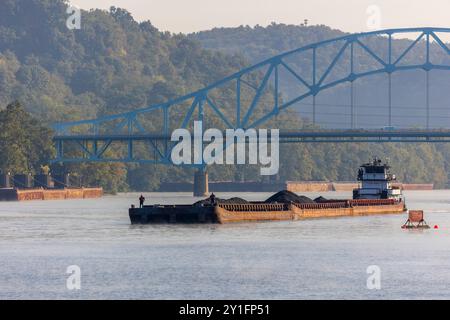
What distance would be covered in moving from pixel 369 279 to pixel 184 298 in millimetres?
11514

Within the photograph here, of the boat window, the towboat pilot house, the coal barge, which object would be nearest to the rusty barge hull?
the coal barge

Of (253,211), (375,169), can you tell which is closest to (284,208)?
(253,211)

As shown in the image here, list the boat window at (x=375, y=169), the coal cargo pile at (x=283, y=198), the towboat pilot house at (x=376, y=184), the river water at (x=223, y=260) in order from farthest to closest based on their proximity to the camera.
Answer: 1. the towboat pilot house at (x=376, y=184)
2. the boat window at (x=375, y=169)
3. the coal cargo pile at (x=283, y=198)
4. the river water at (x=223, y=260)

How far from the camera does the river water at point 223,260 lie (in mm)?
67938

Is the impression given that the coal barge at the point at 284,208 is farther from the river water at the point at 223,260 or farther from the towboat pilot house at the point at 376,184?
the river water at the point at 223,260

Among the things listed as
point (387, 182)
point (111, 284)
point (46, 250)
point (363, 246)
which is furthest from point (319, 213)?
point (111, 284)

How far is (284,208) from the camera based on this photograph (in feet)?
440

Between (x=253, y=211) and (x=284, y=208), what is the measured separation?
256 inches

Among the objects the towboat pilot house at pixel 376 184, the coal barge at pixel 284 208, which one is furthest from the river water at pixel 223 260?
the towboat pilot house at pixel 376 184

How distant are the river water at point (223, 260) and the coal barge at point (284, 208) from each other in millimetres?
2411

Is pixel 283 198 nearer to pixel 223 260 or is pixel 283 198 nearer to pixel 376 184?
pixel 376 184

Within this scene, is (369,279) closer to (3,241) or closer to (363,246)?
(363,246)
